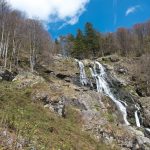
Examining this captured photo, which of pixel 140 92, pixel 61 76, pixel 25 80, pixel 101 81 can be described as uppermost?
pixel 61 76

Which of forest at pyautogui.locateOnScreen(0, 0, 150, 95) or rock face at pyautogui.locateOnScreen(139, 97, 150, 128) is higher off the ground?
forest at pyautogui.locateOnScreen(0, 0, 150, 95)

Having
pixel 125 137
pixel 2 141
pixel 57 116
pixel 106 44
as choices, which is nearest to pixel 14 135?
pixel 2 141

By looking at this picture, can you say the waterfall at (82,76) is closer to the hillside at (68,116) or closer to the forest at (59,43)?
the forest at (59,43)

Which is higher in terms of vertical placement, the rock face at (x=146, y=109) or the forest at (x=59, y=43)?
the forest at (x=59, y=43)

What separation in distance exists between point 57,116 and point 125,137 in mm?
6468

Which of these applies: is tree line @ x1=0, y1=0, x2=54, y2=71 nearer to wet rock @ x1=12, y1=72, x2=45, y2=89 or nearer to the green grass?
wet rock @ x1=12, y1=72, x2=45, y2=89

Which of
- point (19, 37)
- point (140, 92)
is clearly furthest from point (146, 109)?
point (19, 37)

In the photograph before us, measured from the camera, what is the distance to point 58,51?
3233 inches

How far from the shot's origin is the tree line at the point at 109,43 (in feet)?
240

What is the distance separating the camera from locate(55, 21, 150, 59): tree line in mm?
73188

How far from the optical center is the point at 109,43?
77500 millimetres

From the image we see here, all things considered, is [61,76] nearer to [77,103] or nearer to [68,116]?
[77,103]

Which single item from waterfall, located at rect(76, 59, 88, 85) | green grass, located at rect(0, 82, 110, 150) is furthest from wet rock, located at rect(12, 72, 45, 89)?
waterfall, located at rect(76, 59, 88, 85)

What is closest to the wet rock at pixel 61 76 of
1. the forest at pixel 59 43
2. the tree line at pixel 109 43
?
the forest at pixel 59 43
